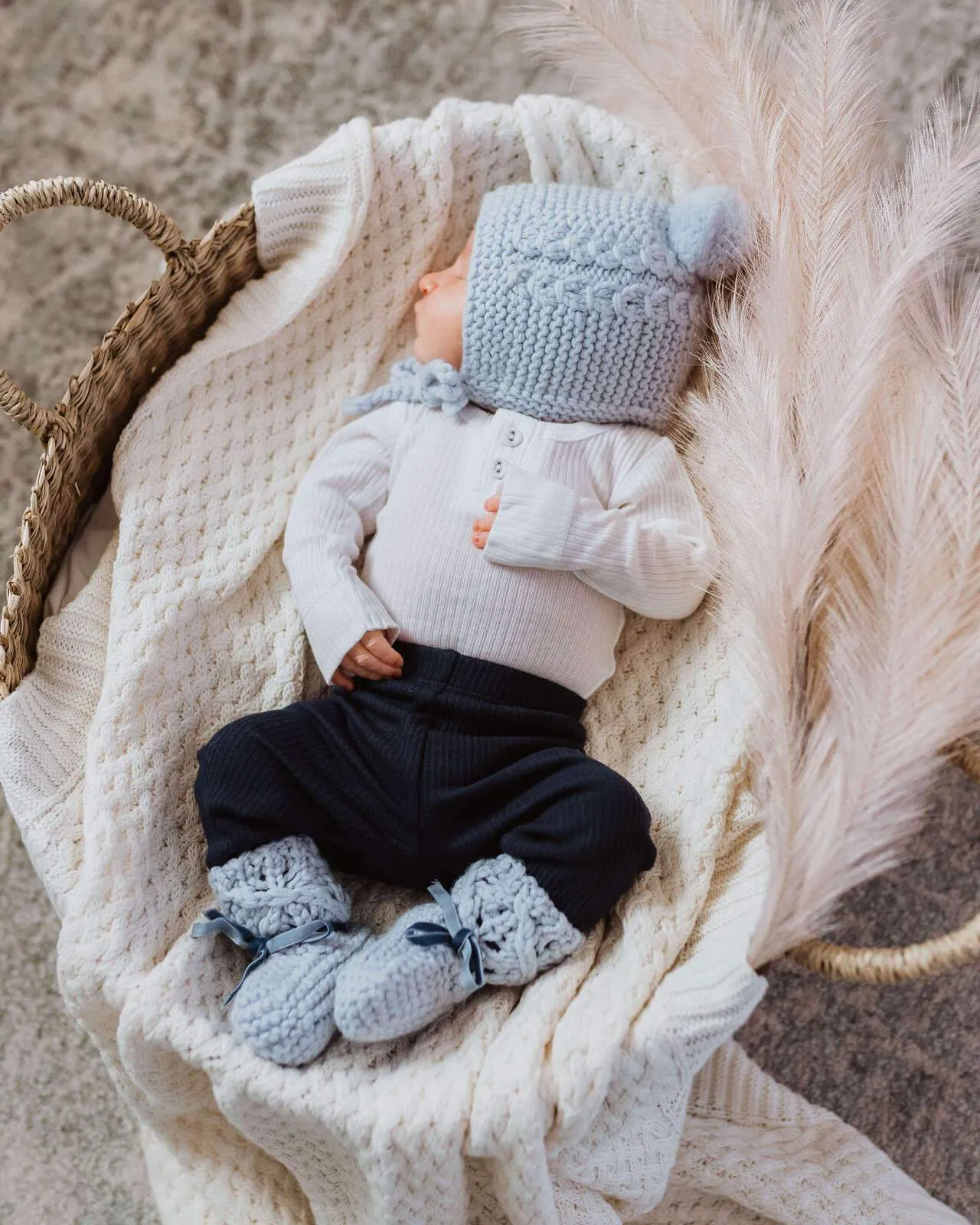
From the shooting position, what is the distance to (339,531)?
1166mm

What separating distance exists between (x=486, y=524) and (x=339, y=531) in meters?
0.17

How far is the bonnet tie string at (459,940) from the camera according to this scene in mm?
964

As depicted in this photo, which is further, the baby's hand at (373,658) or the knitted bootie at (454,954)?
the baby's hand at (373,658)

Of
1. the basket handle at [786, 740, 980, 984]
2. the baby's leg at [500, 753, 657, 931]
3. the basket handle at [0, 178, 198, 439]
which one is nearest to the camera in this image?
the basket handle at [786, 740, 980, 984]

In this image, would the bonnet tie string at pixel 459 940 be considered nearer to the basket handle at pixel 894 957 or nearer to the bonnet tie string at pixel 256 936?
the bonnet tie string at pixel 256 936

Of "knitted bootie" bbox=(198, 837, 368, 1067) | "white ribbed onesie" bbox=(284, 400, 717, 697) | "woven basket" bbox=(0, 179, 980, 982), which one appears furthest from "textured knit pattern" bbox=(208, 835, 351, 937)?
"woven basket" bbox=(0, 179, 980, 982)

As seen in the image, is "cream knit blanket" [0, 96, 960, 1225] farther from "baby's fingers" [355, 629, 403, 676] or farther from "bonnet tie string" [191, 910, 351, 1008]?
"baby's fingers" [355, 629, 403, 676]

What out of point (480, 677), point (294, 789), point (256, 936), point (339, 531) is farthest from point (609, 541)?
point (256, 936)

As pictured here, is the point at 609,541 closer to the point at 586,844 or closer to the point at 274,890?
the point at 586,844

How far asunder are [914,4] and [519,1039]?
4.60 ft

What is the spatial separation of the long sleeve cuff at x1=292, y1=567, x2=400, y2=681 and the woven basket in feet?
0.98

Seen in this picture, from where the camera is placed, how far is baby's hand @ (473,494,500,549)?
1.11 metres

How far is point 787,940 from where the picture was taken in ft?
2.81

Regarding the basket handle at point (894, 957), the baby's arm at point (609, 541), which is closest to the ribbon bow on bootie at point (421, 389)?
the baby's arm at point (609, 541)
